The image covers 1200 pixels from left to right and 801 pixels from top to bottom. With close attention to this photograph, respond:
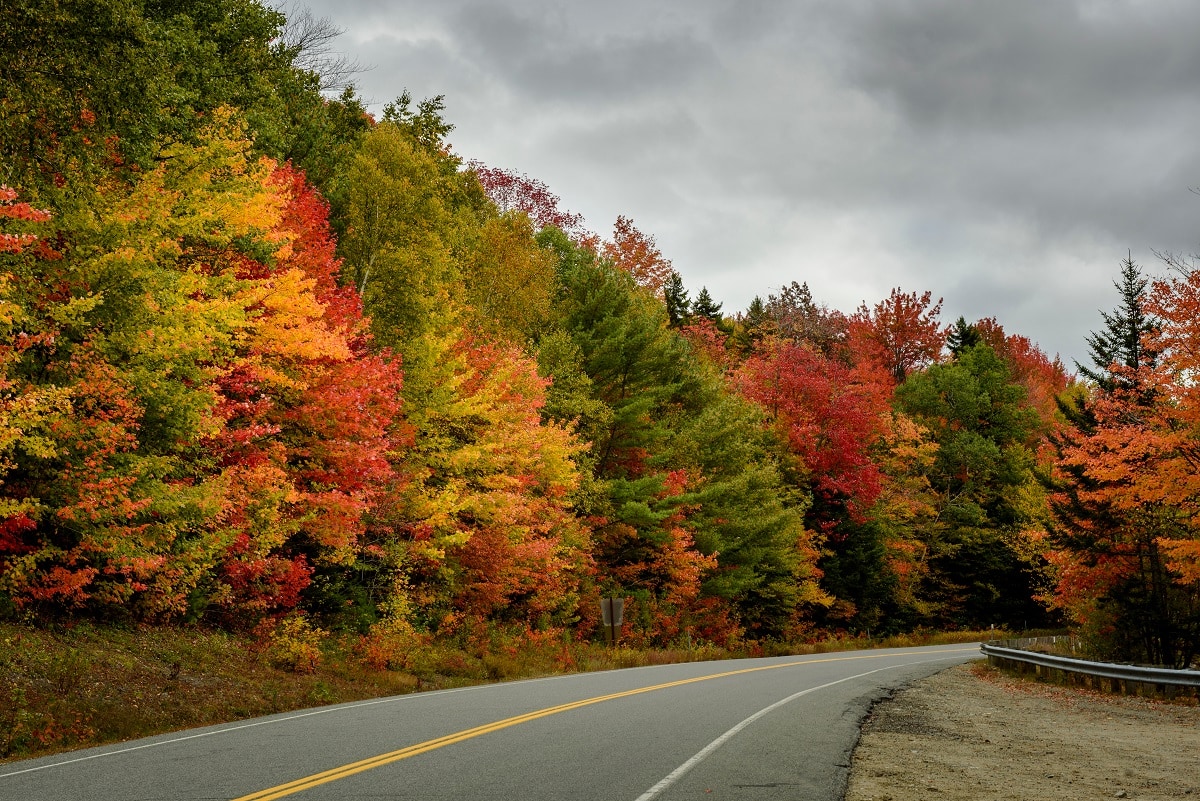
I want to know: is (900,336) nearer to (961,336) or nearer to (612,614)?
(961,336)

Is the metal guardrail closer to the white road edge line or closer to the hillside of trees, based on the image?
the hillside of trees

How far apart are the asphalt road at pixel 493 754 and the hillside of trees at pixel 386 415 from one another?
4.34 m

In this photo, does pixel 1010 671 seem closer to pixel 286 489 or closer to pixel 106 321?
pixel 286 489

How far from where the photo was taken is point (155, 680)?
556 inches

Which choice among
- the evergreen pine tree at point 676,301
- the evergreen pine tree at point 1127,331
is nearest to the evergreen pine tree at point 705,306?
the evergreen pine tree at point 676,301

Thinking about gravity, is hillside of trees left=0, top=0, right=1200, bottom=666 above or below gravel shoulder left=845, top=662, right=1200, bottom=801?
above

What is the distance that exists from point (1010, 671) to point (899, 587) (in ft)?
91.3

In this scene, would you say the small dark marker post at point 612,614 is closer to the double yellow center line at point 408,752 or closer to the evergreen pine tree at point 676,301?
the double yellow center line at point 408,752

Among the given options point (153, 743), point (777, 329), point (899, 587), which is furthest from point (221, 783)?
point (777, 329)

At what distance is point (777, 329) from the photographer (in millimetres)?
66312

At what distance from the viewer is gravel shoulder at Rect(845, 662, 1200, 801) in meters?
8.22

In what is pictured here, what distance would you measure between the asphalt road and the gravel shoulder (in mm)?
521

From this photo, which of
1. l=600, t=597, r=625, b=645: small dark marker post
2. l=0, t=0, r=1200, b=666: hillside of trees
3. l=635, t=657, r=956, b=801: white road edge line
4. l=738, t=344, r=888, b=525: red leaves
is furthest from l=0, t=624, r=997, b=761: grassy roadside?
l=738, t=344, r=888, b=525: red leaves

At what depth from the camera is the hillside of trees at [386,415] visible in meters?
13.8
